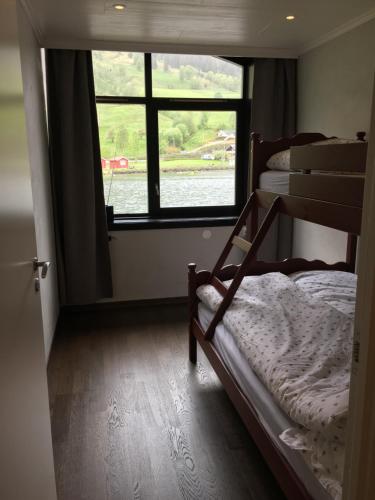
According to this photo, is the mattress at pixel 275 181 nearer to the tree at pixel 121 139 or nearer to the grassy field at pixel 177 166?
the grassy field at pixel 177 166

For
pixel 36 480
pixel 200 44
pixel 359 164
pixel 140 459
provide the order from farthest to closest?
1. pixel 200 44
2. pixel 140 459
3. pixel 359 164
4. pixel 36 480

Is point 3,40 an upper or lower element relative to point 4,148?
upper

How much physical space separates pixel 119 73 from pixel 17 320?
312 cm

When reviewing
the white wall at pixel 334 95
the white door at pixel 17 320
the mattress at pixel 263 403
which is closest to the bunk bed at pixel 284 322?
the mattress at pixel 263 403

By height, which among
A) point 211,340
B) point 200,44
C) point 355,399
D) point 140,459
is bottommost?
point 140,459

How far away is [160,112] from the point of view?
12.8ft

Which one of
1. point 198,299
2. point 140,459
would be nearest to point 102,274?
point 198,299

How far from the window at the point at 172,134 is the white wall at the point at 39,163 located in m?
0.68

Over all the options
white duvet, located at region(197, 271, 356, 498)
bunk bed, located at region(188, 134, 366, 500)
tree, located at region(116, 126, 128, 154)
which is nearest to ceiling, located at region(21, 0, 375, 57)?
tree, located at region(116, 126, 128, 154)

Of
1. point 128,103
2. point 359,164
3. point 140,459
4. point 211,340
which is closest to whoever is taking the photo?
point 359,164

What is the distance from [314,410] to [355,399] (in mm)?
549

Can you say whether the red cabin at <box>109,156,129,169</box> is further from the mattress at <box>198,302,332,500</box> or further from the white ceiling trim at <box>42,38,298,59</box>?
the mattress at <box>198,302,332,500</box>

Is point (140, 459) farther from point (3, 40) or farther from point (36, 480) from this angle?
point (3, 40)

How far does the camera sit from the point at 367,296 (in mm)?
784
